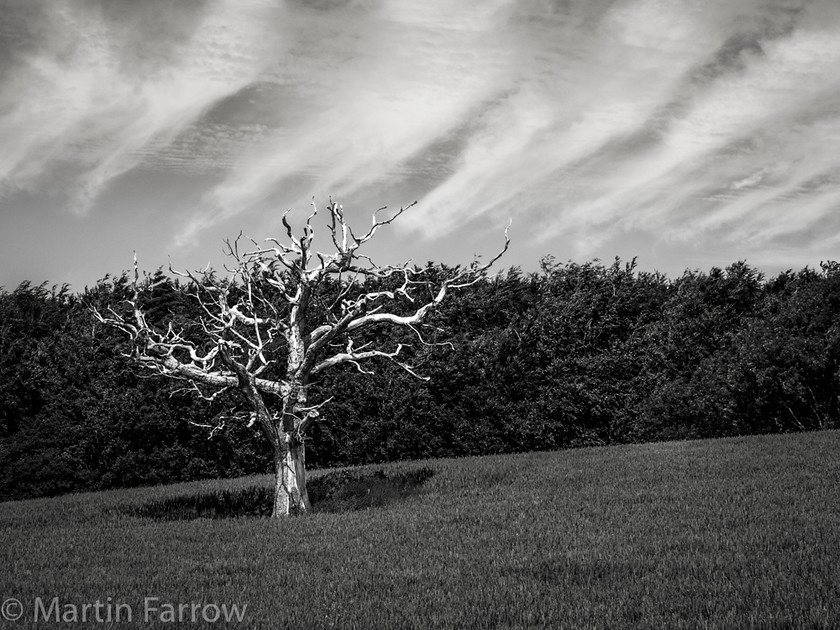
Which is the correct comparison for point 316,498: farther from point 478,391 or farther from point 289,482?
point 478,391

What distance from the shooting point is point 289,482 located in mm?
20016

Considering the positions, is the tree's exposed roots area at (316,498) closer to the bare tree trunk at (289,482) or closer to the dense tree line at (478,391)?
the bare tree trunk at (289,482)

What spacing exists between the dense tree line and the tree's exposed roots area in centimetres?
799

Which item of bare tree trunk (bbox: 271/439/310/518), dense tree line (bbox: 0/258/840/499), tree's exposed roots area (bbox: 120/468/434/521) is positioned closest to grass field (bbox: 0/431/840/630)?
tree's exposed roots area (bbox: 120/468/434/521)

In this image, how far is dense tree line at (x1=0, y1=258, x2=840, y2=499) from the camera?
114 ft

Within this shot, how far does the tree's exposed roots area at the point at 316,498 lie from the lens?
2127cm

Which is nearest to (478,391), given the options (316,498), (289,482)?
(316,498)

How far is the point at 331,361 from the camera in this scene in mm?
21375

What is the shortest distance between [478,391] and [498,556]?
2491 centimetres

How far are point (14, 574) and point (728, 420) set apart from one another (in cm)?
3260

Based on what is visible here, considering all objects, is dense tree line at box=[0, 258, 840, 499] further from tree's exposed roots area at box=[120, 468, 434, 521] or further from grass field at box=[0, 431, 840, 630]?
grass field at box=[0, 431, 840, 630]

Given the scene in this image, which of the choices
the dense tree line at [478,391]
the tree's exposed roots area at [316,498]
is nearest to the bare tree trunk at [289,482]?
the tree's exposed roots area at [316,498]

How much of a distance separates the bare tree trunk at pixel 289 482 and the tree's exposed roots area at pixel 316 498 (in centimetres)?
112

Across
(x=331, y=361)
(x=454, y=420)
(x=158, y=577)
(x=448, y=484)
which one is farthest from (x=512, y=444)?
(x=158, y=577)
